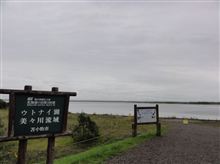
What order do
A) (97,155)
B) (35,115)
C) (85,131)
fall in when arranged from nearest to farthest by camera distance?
1. (35,115)
2. (97,155)
3. (85,131)

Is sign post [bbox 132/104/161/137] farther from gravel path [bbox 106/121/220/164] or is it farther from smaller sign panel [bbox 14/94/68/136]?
smaller sign panel [bbox 14/94/68/136]

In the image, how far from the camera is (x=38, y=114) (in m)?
7.86

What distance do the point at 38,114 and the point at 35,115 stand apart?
0.30ft

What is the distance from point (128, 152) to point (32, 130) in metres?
5.47

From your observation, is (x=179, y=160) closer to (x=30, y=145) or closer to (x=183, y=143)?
(x=183, y=143)

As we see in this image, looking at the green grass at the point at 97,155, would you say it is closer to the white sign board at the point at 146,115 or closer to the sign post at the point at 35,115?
the sign post at the point at 35,115

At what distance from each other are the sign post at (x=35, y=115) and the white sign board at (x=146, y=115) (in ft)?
32.1

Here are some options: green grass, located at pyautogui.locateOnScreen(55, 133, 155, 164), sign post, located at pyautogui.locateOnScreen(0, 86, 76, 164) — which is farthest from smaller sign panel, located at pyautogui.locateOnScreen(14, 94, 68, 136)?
green grass, located at pyautogui.locateOnScreen(55, 133, 155, 164)

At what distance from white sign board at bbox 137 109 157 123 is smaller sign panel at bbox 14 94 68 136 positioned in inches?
391

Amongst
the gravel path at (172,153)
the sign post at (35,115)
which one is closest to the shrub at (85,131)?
the gravel path at (172,153)

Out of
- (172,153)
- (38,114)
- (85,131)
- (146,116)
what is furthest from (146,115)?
(38,114)

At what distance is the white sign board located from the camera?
59.6 ft

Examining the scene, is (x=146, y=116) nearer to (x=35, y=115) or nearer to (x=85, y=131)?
(x=85, y=131)

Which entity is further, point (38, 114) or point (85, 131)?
point (85, 131)
